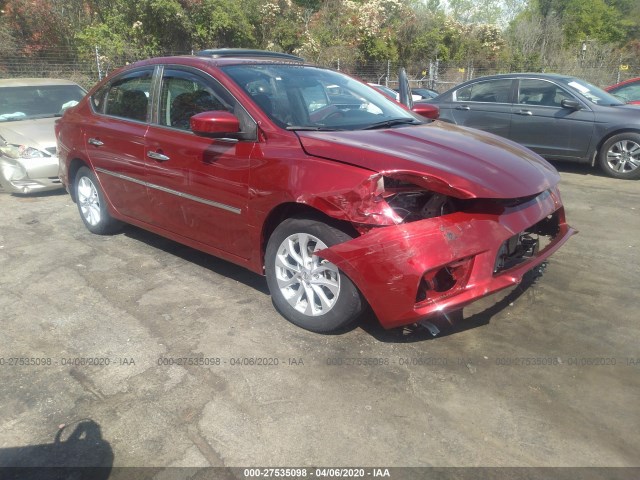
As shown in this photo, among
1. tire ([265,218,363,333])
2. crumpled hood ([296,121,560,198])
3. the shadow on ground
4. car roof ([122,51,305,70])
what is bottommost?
the shadow on ground

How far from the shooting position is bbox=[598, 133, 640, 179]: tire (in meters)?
7.79

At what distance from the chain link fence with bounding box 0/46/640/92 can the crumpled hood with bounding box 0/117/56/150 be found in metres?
9.29

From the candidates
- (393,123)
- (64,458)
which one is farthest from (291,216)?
(64,458)

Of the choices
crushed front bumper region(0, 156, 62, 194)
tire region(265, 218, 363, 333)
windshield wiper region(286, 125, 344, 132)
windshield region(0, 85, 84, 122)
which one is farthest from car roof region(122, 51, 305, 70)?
windshield region(0, 85, 84, 122)

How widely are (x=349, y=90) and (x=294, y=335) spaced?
2.09 m

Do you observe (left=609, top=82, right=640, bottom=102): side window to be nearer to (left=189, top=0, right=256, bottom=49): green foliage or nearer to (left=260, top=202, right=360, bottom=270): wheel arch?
(left=260, top=202, right=360, bottom=270): wheel arch

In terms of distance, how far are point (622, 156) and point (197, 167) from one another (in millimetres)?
6655

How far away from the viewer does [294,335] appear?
11.4ft

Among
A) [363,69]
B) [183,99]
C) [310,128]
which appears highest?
[363,69]

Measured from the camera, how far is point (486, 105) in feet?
29.4

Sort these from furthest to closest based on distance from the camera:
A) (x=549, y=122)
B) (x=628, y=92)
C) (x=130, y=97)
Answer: (x=628, y=92) < (x=549, y=122) < (x=130, y=97)

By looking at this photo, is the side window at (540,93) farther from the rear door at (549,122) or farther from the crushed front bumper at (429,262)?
the crushed front bumper at (429,262)

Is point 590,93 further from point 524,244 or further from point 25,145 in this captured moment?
point 25,145

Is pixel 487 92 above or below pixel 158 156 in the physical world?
above
